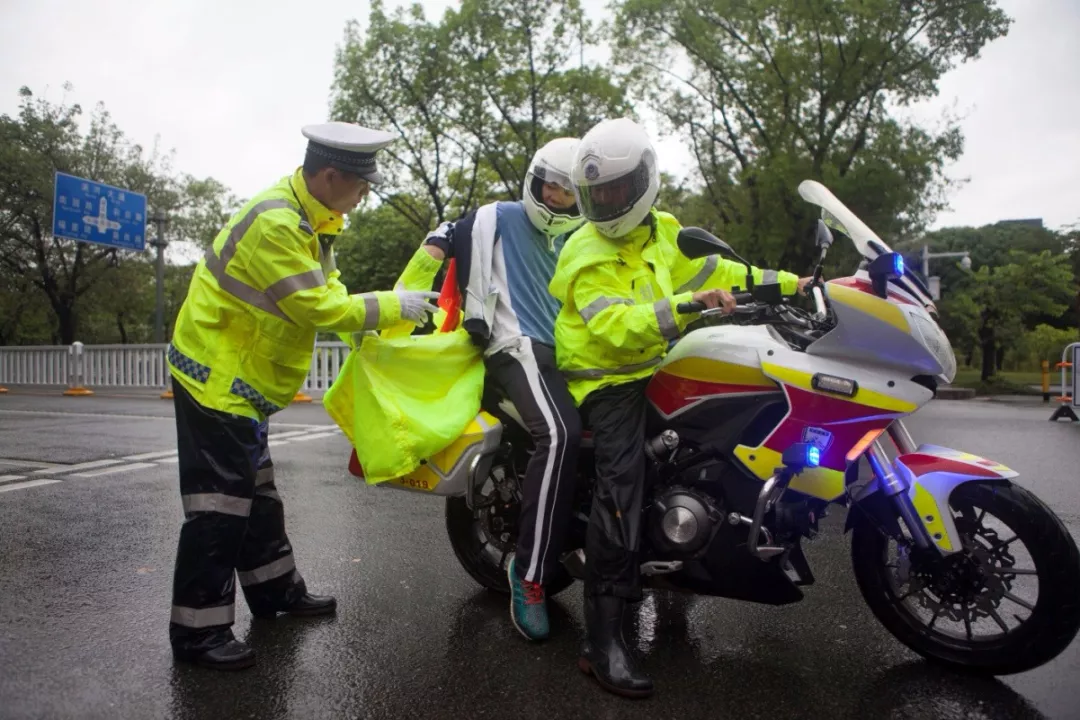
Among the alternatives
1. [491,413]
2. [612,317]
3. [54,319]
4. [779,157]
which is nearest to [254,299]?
[491,413]

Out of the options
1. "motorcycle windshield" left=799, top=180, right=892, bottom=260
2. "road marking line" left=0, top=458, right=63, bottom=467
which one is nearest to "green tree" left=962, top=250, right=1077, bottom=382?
"road marking line" left=0, top=458, right=63, bottom=467

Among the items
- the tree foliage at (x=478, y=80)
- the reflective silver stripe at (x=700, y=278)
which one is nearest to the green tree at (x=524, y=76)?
the tree foliage at (x=478, y=80)

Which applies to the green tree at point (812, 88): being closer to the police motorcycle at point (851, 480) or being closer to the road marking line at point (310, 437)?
the road marking line at point (310, 437)

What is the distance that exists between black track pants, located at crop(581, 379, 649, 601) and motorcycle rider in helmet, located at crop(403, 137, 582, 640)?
0.14m

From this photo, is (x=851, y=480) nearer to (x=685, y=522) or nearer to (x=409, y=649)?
(x=685, y=522)

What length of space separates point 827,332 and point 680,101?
22967 millimetres

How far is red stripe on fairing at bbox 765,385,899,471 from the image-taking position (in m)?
2.69

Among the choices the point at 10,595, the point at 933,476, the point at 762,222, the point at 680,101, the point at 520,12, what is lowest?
the point at 10,595

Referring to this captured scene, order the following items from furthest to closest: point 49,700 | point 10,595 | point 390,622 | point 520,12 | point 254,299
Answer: point 520,12
point 10,595
point 390,622
point 254,299
point 49,700

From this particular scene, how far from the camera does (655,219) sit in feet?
10.6

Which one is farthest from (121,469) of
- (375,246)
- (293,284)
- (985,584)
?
(375,246)

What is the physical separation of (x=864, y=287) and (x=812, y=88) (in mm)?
20747

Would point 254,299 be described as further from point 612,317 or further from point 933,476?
point 933,476

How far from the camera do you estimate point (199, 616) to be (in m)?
2.98
